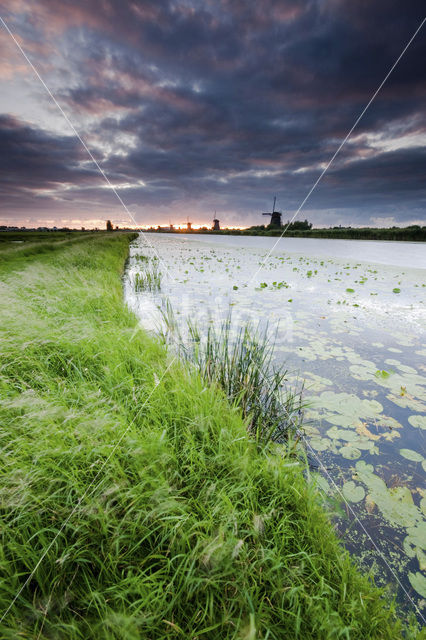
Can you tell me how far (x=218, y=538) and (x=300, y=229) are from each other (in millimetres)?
58640

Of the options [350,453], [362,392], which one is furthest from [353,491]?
[362,392]

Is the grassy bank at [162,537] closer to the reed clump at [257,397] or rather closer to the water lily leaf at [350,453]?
the reed clump at [257,397]

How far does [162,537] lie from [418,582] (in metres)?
1.39

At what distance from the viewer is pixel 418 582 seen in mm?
1393

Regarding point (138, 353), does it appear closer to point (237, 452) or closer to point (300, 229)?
point (237, 452)

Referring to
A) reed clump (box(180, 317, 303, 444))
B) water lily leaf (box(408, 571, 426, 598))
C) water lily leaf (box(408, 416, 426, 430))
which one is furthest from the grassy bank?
water lily leaf (box(408, 416, 426, 430))

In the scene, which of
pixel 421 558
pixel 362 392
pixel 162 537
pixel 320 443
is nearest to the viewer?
pixel 162 537

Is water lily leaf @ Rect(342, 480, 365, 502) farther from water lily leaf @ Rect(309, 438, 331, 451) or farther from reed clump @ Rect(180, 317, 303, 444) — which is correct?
reed clump @ Rect(180, 317, 303, 444)

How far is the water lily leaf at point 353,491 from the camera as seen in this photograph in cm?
185

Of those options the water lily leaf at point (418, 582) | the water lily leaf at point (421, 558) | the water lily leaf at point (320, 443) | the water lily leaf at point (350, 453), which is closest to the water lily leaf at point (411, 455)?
the water lily leaf at point (350, 453)

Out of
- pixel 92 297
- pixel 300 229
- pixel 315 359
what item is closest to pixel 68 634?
pixel 315 359

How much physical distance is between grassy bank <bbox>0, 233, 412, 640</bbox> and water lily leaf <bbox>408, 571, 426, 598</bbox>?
272 millimetres

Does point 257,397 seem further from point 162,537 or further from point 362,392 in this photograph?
point 162,537

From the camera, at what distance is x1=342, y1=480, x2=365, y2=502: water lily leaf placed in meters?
1.85
